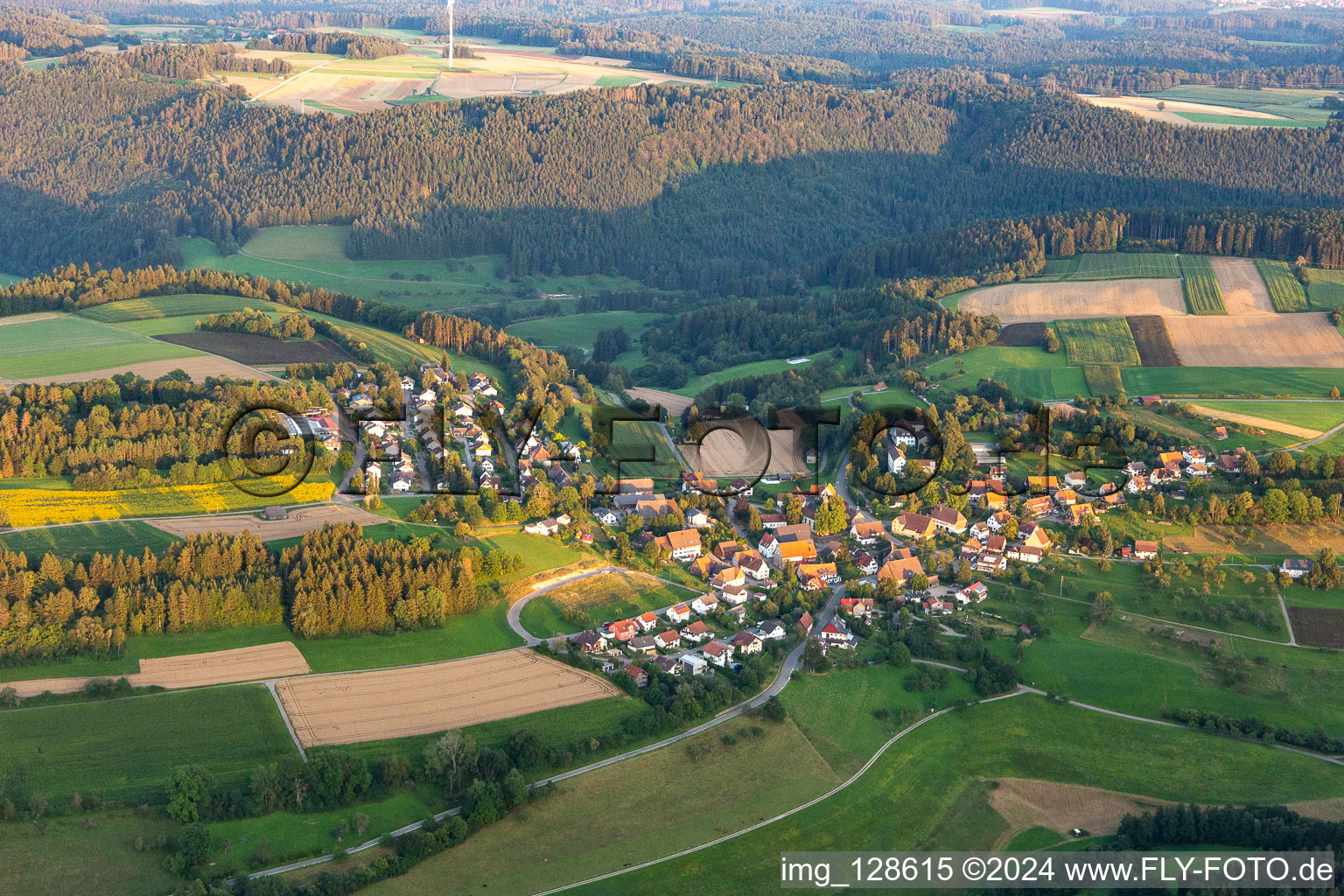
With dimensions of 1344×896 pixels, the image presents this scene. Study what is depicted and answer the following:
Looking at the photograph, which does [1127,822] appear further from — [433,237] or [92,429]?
[433,237]

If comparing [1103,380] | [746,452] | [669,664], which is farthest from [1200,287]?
[669,664]

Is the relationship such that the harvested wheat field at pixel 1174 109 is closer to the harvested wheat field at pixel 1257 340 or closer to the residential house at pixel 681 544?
the harvested wheat field at pixel 1257 340

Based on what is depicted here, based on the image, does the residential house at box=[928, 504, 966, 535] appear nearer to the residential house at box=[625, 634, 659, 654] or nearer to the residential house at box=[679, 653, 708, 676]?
the residential house at box=[679, 653, 708, 676]

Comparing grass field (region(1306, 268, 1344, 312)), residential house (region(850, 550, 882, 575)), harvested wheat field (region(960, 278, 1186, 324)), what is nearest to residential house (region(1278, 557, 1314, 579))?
residential house (region(850, 550, 882, 575))

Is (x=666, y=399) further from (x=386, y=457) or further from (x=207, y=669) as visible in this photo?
(x=207, y=669)

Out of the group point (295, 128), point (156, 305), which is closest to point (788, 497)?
point (156, 305)
